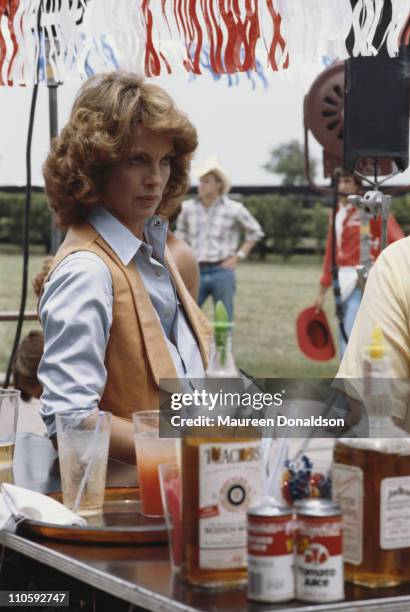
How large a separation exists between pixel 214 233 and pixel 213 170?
0.55 metres

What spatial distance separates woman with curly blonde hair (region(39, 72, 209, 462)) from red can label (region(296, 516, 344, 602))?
88 centimetres

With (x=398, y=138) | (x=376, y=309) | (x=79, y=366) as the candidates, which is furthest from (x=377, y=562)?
(x=398, y=138)

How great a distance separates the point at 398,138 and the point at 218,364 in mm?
2163

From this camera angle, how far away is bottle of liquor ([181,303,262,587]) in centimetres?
127

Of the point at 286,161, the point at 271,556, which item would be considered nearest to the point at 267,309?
the point at 286,161

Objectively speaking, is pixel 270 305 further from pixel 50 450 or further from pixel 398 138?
pixel 50 450

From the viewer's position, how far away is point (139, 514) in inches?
67.0

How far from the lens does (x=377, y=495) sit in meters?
1.27

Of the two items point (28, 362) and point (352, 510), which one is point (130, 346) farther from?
point (28, 362)

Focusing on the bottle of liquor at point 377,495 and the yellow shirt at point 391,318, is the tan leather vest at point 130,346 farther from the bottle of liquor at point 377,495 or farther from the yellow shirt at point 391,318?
the bottle of liquor at point 377,495

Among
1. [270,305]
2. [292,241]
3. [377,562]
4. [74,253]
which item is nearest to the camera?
[377,562]

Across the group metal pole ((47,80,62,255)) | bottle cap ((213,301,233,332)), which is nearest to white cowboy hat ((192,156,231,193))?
metal pole ((47,80,62,255))

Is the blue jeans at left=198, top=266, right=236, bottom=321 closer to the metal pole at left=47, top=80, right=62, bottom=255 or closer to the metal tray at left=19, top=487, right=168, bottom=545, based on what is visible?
the metal pole at left=47, top=80, right=62, bottom=255

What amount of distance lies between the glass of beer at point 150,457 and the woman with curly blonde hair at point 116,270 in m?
0.35
